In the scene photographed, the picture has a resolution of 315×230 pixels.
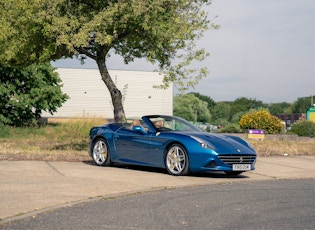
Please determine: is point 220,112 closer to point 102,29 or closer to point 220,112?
point 220,112

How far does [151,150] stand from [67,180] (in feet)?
8.38

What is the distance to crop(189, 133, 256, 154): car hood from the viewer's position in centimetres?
1164

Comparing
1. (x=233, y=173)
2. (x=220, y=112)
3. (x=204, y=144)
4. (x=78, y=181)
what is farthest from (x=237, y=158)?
(x=220, y=112)

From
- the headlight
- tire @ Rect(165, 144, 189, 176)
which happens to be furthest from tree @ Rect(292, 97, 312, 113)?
the headlight

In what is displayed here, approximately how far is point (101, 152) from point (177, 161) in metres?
2.51

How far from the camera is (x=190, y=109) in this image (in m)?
147

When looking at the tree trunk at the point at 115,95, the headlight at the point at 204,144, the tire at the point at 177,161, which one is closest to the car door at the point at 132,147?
the tire at the point at 177,161

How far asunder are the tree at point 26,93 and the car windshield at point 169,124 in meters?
24.1

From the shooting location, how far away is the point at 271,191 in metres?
9.80

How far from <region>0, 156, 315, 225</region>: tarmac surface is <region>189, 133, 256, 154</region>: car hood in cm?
58

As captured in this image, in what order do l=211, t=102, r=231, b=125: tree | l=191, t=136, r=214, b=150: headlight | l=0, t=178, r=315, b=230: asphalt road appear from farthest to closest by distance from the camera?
l=211, t=102, r=231, b=125: tree → l=191, t=136, r=214, b=150: headlight → l=0, t=178, r=315, b=230: asphalt road

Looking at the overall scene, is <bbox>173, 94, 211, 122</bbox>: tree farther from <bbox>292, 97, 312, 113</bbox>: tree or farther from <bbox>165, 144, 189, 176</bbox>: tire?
<bbox>165, 144, 189, 176</bbox>: tire

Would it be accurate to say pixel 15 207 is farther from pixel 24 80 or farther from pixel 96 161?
pixel 24 80

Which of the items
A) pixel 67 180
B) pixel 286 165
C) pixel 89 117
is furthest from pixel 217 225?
pixel 89 117
